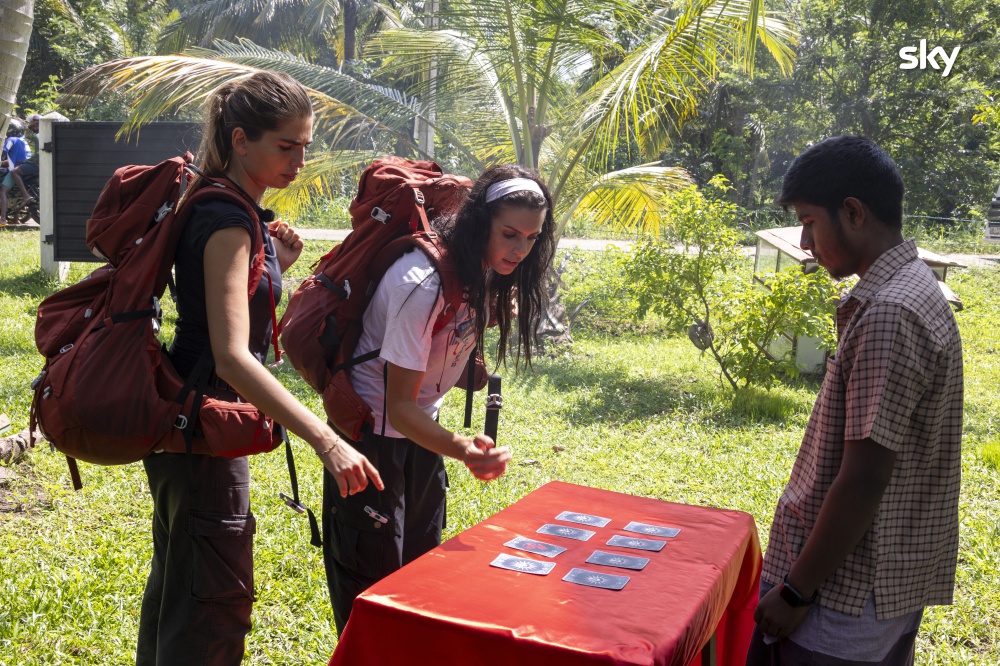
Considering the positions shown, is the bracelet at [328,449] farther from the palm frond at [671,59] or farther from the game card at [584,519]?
the palm frond at [671,59]

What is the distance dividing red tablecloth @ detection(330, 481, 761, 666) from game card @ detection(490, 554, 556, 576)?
19 millimetres

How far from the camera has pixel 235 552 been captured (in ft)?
7.17

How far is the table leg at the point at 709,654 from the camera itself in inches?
89.5

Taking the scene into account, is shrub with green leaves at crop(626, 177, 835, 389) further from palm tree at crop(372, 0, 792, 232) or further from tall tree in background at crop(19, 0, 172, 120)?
tall tree in background at crop(19, 0, 172, 120)

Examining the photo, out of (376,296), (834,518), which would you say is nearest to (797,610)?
(834,518)

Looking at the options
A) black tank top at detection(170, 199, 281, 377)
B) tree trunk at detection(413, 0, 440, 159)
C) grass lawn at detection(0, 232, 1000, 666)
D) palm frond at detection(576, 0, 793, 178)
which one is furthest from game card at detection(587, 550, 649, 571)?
tree trunk at detection(413, 0, 440, 159)

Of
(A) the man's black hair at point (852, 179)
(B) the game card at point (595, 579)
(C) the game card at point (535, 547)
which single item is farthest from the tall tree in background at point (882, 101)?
(B) the game card at point (595, 579)

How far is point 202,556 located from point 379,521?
46 cm

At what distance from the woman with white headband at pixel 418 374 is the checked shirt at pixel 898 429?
0.80 m

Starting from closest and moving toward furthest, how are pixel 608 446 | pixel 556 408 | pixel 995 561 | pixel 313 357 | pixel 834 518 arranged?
1. pixel 834 518
2. pixel 313 357
3. pixel 995 561
4. pixel 608 446
5. pixel 556 408

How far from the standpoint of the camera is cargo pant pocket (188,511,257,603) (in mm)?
2137

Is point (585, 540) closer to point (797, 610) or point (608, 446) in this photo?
point (797, 610)

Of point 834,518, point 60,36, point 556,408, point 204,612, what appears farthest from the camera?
point 60,36

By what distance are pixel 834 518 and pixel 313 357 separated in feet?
4.44
